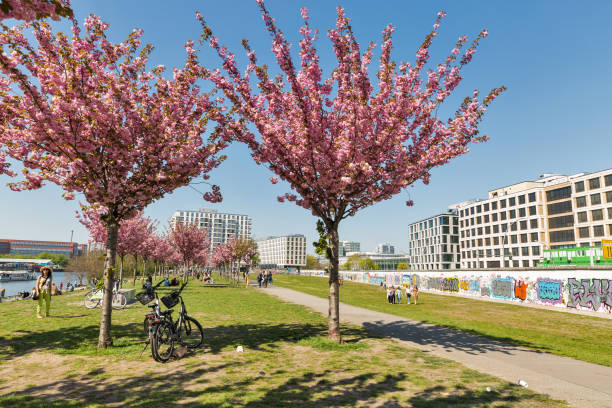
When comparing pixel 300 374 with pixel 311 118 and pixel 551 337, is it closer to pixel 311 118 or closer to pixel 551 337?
pixel 311 118

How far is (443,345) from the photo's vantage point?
10852 mm

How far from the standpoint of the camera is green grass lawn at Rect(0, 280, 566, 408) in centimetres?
570

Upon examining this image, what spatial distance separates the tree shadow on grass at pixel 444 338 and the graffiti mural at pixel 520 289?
67.7ft

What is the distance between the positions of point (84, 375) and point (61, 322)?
26.8ft

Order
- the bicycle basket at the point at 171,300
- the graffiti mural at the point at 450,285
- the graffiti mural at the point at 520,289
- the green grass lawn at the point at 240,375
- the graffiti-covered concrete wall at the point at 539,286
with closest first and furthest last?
the green grass lawn at the point at 240,375 < the bicycle basket at the point at 171,300 < the graffiti-covered concrete wall at the point at 539,286 < the graffiti mural at the point at 520,289 < the graffiti mural at the point at 450,285

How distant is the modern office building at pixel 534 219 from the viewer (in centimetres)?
6981

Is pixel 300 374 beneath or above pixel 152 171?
beneath

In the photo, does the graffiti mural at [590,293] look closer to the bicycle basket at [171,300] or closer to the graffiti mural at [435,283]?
the graffiti mural at [435,283]

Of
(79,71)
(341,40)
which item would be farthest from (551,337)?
(79,71)

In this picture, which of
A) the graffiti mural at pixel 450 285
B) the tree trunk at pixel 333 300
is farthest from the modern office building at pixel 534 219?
the tree trunk at pixel 333 300

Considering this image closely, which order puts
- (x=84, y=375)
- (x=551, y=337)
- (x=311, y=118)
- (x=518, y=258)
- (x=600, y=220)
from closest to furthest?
(x=84, y=375) → (x=311, y=118) → (x=551, y=337) → (x=600, y=220) → (x=518, y=258)

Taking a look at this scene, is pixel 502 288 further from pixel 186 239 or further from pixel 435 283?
pixel 186 239

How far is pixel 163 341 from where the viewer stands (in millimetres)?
8078

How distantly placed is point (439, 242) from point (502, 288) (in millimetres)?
86025
